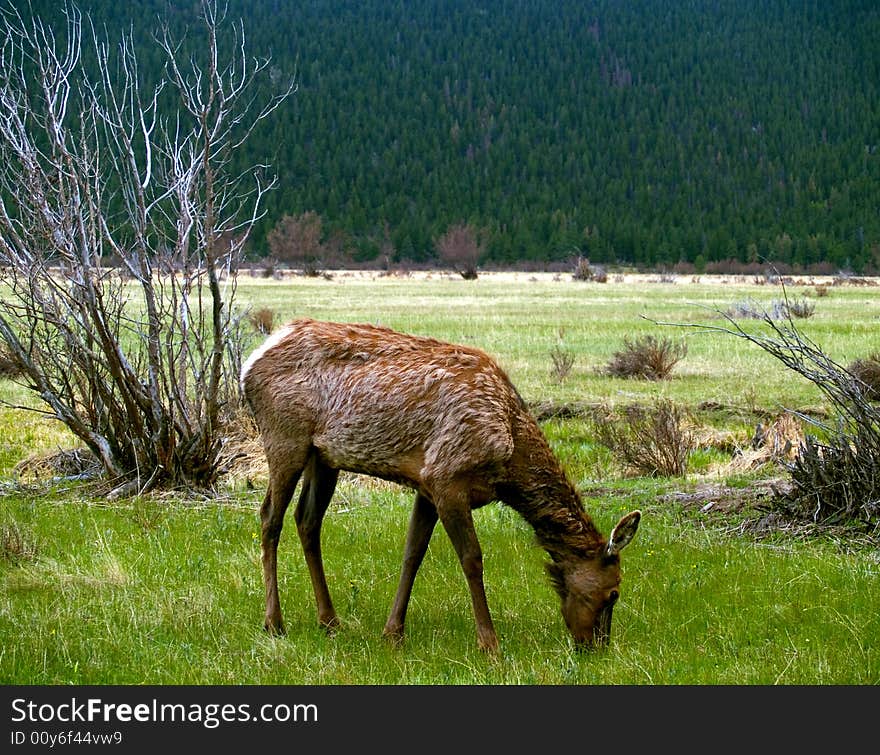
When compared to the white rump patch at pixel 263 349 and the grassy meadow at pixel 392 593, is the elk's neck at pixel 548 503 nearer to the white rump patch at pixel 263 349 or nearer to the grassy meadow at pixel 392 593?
the grassy meadow at pixel 392 593

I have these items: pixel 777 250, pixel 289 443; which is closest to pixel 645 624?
pixel 289 443

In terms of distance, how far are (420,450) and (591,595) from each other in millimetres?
1156

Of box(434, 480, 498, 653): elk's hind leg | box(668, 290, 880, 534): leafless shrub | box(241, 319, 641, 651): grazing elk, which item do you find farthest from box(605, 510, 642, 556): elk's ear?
box(668, 290, 880, 534): leafless shrub

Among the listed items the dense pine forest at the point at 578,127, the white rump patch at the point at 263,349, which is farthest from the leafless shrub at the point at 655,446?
the dense pine forest at the point at 578,127

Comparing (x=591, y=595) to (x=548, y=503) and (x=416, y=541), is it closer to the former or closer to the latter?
(x=548, y=503)

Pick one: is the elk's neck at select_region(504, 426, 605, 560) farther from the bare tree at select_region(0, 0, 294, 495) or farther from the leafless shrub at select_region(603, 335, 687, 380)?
the leafless shrub at select_region(603, 335, 687, 380)

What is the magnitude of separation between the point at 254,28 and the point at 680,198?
64.7 m

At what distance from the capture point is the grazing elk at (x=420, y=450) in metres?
5.75

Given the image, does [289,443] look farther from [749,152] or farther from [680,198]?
[749,152]

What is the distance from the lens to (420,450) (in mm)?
5848

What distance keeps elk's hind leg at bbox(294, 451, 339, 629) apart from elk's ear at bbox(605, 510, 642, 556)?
170 cm

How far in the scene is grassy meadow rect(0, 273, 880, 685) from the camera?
5.58 meters

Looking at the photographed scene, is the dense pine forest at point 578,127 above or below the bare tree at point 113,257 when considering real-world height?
above

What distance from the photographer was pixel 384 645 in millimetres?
6039
